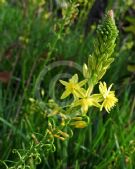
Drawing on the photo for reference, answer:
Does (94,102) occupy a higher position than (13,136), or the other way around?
(94,102)

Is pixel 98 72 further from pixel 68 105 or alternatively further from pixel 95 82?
pixel 68 105

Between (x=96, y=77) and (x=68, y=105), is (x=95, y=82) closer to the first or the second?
(x=96, y=77)

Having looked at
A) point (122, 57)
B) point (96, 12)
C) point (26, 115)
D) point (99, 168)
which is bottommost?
point (99, 168)

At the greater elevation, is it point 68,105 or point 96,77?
point 96,77

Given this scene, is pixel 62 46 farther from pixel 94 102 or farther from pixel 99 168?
pixel 94 102

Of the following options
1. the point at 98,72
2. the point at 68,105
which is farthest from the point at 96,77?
the point at 68,105

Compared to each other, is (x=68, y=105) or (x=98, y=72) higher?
A: (x=98, y=72)

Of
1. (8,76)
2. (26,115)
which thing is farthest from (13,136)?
(8,76)

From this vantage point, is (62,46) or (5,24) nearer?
(62,46)
